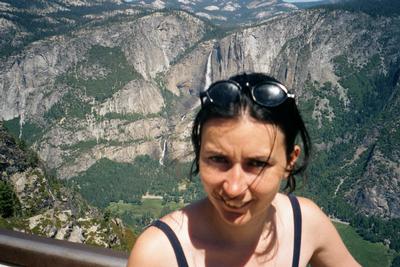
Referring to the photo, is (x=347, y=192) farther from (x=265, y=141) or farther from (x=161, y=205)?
(x=265, y=141)

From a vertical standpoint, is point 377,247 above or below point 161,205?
above

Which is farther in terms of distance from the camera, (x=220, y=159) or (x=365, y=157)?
(x=365, y=157)

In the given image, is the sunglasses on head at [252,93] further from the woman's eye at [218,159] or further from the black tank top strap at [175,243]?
the black tank top strap at [175,243]

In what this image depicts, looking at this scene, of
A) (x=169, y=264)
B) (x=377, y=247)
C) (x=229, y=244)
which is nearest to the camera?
(x=169, y=264)

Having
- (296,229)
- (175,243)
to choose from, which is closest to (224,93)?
(175,243)

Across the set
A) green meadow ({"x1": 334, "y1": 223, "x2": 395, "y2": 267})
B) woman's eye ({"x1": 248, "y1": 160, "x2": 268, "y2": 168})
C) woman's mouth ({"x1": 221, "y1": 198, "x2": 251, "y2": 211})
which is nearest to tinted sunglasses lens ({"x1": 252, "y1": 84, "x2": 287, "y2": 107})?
woman's eye ({"x1": 248, "y1": 160, "x2": 268, "y2": 168})

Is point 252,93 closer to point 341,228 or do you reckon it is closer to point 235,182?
point 235,182

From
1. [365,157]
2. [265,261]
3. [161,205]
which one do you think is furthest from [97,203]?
[265,261]

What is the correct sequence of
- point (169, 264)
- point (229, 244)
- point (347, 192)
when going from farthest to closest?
point (347, 192) < point (229, 244) < point (169, 264)
